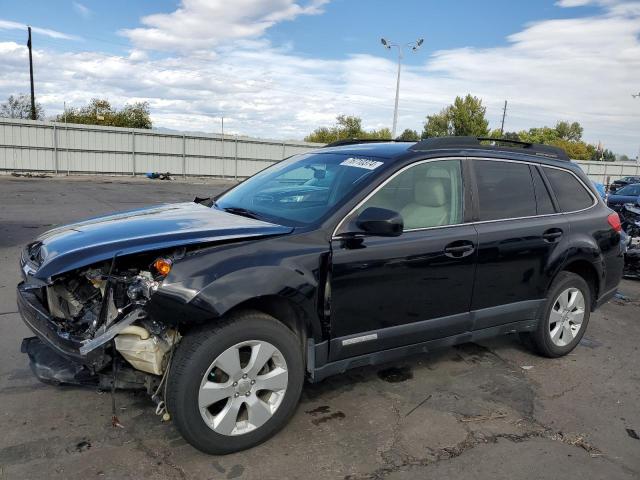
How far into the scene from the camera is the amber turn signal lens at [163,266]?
2.84 metres

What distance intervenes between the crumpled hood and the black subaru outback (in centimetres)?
1

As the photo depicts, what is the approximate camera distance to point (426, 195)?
12.8 feet

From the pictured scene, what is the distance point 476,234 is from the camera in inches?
156

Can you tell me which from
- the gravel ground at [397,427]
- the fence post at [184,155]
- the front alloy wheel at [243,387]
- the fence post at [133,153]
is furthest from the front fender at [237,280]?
the fence post at [184,155]

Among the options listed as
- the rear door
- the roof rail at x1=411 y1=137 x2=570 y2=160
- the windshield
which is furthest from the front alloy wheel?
the roof rail at x1=411 y1=137 x2=570 y2=160

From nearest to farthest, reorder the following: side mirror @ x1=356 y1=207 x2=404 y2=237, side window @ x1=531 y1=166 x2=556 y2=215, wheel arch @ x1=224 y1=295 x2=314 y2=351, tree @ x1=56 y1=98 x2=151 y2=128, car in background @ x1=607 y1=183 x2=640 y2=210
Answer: wheel arch @ x1=224 y1=295 x2=314 y2=351
side mirror @ x1=356 y1=207 x2=404 y2=237
side window @ x1=531 y1=166 x2=556 y2=215
car in background @ x1=607 y1=183 x2=640 y2=210
tree @ x1=56 y1=98 x2=151 y2=128

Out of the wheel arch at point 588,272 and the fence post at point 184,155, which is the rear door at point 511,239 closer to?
the wheel arch at point 588,272

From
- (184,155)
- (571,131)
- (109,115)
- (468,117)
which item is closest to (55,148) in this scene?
(184,155)

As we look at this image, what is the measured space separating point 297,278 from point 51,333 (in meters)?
1.42

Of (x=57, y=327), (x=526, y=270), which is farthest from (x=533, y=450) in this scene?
(x=57, y=327)

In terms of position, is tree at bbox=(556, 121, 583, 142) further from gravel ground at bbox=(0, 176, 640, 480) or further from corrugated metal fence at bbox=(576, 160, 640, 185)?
gravel ground at bbox=(0, 176, 640, 480)

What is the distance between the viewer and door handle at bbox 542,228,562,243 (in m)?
4.39

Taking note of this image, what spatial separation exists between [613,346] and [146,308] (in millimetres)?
4635

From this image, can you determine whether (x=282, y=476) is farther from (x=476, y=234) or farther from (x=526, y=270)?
(x=526, y=270)
